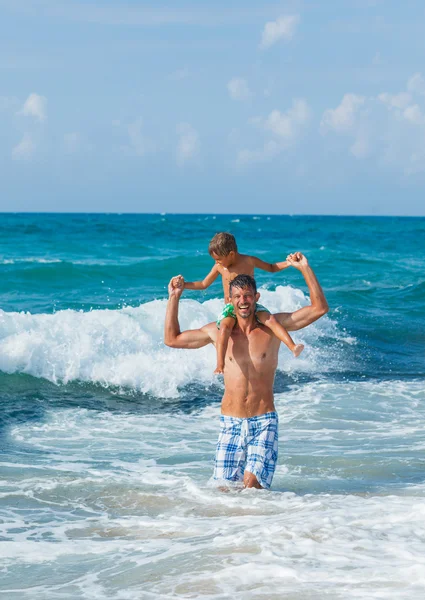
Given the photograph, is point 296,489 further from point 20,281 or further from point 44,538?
point 20,281

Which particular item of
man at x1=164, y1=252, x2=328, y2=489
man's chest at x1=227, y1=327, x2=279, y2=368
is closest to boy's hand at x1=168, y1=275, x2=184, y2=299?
man at x1=164, y1=252, x2=328, y2=489

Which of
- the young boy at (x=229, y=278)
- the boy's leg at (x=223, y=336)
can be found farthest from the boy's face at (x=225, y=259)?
the boy's leg at (x=223, y=336)

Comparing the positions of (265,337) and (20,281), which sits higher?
(20,281)

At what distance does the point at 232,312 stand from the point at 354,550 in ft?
5.74

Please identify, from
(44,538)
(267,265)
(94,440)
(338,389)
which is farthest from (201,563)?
(338,389)

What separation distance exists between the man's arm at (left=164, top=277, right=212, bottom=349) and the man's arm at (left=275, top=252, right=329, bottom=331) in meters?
0.57

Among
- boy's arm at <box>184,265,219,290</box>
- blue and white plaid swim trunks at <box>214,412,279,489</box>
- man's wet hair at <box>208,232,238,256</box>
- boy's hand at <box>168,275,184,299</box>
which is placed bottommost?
blue and white plaid swim trunks at <box>214,412,279,489</box>

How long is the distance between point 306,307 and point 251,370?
59cm

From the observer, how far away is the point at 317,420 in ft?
30.2

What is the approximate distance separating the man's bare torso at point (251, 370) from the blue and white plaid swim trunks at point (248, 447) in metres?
0.07

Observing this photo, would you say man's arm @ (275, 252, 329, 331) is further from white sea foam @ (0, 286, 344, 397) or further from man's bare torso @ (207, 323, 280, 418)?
white sea foam @ (0, 286, 344, 397)

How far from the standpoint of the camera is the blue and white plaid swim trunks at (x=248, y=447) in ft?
18.6

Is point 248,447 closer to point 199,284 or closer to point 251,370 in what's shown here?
point 251,370

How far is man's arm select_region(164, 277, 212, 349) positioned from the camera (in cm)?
567
